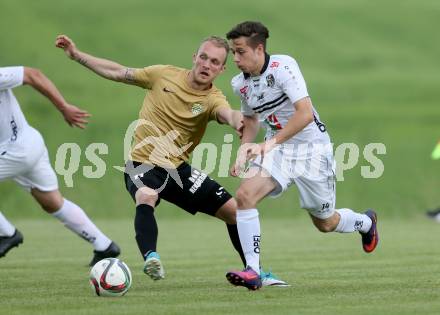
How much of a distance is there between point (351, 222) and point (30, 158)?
341 cm

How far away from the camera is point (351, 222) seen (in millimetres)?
11320

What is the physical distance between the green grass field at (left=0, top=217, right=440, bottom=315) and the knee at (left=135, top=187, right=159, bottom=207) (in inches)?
31.0

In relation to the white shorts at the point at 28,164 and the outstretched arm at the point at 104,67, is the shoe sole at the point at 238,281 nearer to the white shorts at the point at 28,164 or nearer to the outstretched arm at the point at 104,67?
the outstretched arm at the point at 104,67

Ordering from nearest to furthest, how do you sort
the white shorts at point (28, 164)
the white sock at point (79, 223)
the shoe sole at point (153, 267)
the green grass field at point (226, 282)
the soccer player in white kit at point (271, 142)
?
the green grass field at point (226, 282) < the shoe sole at point (153, 267) < the soccer player in white kit at point (271, 142) < the white shorts at point (28, 164) < the white sock at point (79, 223)

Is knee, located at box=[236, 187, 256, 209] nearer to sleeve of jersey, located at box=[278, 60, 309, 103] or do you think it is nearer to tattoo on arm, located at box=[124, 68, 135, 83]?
sleeve of jersey, located at box=[278, 60, 309, 103]

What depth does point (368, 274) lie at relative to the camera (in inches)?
440

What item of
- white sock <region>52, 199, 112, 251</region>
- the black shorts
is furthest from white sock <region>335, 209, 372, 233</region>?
white sock <region>52, 199, 112, 251</region>

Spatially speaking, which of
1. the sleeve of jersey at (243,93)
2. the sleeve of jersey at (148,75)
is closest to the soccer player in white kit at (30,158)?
the sleeve of jersey at (148,75)

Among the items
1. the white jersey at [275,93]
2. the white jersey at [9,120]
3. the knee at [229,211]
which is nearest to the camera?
the white jersey at [275,93]

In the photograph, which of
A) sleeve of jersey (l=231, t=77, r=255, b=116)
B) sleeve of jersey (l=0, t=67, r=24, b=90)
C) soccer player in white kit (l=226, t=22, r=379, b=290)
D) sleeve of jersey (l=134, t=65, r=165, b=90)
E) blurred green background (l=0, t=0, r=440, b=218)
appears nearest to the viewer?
soccer player in white kit (l=226, t=22, r=379, b=290)

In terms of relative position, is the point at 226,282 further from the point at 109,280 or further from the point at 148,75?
the point at 148,75

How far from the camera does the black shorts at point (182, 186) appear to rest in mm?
10578

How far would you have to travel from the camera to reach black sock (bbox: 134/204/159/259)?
33.2 feet

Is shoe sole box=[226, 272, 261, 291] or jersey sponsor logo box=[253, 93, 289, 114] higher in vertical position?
jersey sponsor logo box=[253, 93, 289, 114]
